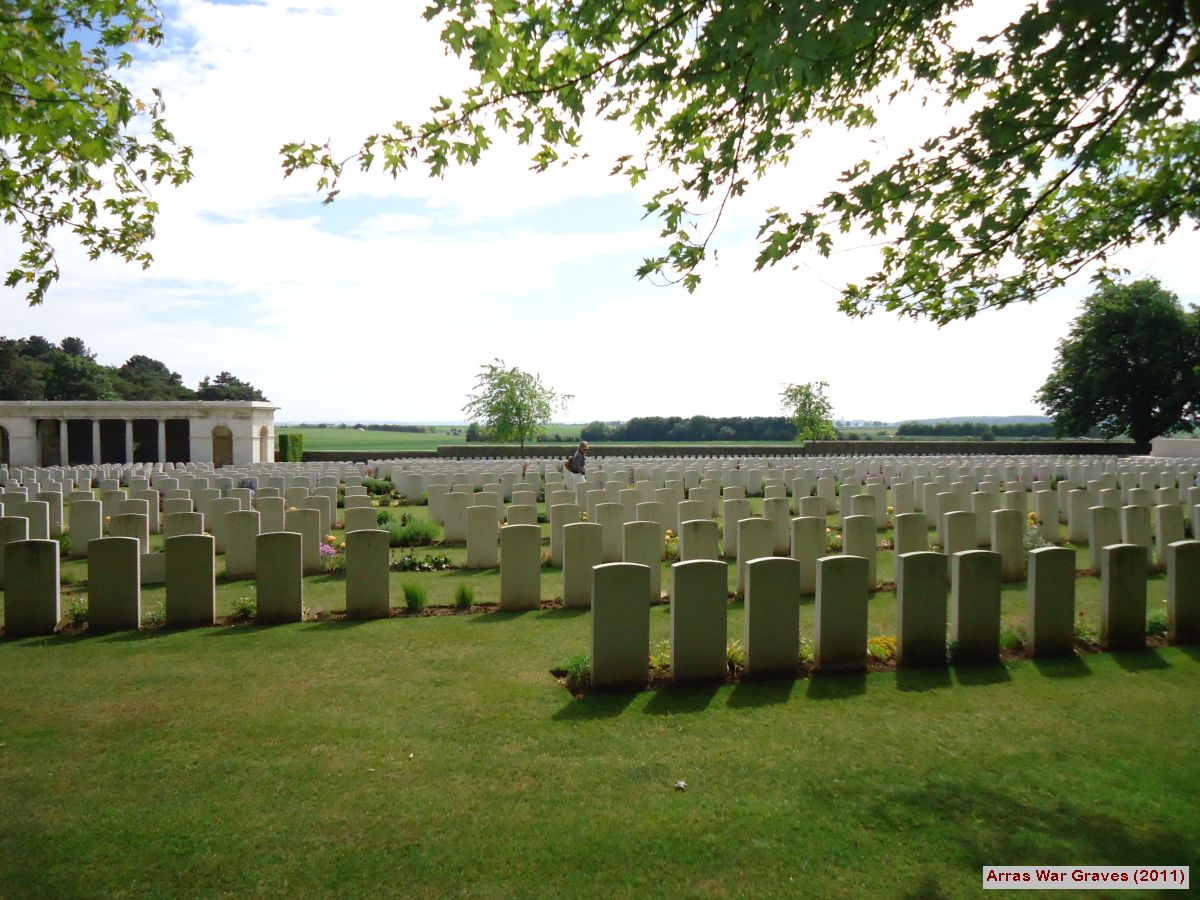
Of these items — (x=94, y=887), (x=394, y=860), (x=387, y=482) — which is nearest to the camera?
(x=94, y=887)

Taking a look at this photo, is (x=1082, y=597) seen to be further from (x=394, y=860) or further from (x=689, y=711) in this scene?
(x=394, y=860)

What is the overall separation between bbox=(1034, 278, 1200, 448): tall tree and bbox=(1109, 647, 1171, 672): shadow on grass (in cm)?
4294

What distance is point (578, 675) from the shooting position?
6.04 m

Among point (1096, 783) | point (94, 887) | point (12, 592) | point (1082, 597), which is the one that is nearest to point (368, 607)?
point (12, 592)

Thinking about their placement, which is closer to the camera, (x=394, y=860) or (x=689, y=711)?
(x=394, y=860)

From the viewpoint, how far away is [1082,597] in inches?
351

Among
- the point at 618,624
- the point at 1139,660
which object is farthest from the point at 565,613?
the point at 1139,660

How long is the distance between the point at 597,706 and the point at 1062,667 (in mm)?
4037

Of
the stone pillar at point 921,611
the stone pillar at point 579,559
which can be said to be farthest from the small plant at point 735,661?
the stone pillar at point 579,559

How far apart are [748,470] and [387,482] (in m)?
11.2

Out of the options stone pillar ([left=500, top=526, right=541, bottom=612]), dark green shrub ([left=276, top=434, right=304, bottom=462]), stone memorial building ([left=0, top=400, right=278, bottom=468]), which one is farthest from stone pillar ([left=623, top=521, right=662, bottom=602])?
dark green shrub ([left=276, top=434, right=304, bottom=462])

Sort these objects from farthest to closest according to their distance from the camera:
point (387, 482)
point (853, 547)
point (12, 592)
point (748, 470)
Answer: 1. point (387, 482)
2. point (748, 470)
3. point (853, 547)
4. point (12, 592)

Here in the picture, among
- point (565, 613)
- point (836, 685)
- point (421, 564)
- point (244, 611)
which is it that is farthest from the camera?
point (421, 564)

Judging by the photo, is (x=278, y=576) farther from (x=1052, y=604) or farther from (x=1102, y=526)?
(x=1102, y=526)
